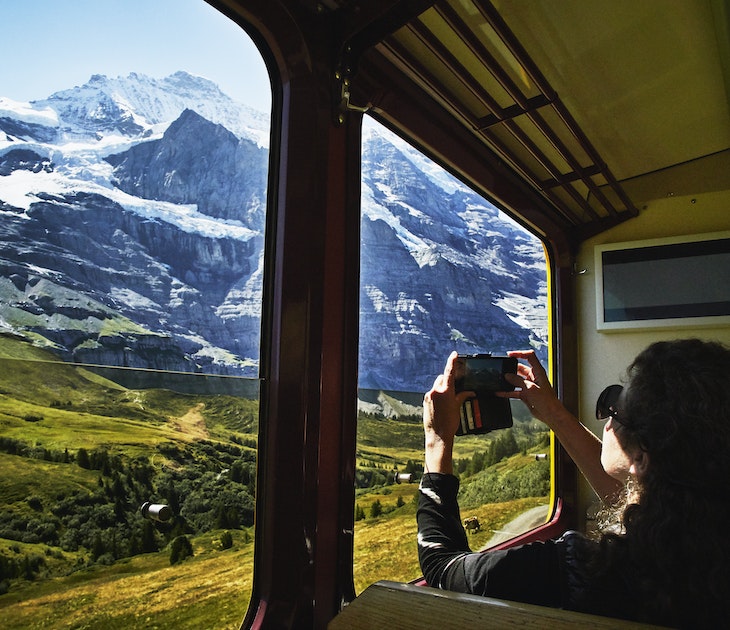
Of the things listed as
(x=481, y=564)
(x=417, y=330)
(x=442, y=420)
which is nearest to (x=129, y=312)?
(x=442, y=420)

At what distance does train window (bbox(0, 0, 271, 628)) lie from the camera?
104 cm

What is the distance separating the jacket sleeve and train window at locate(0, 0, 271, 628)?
1.81 feet

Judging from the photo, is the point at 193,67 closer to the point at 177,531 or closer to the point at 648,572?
the point at 177,531

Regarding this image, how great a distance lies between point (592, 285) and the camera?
377cm

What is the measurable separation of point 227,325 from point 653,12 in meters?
1.68

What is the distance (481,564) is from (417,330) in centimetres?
126

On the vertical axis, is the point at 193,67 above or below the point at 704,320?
above

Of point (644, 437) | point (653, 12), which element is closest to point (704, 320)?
point (653, 12)

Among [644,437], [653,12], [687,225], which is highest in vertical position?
[653,12]

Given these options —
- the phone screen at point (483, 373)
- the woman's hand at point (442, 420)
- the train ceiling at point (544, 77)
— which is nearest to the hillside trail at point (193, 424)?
the woman's hand at point (442, 420)

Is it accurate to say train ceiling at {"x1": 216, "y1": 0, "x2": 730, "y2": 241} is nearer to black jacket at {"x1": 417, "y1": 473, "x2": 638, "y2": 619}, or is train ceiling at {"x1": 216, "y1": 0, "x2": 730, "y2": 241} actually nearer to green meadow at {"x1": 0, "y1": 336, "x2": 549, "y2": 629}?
green meadow at {"x1": 0, "y1": 336, "x2": 549, "y2": 629}

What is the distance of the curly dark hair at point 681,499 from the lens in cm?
80

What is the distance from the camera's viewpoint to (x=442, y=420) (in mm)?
1329

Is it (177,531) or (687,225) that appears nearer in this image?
(177,531)
